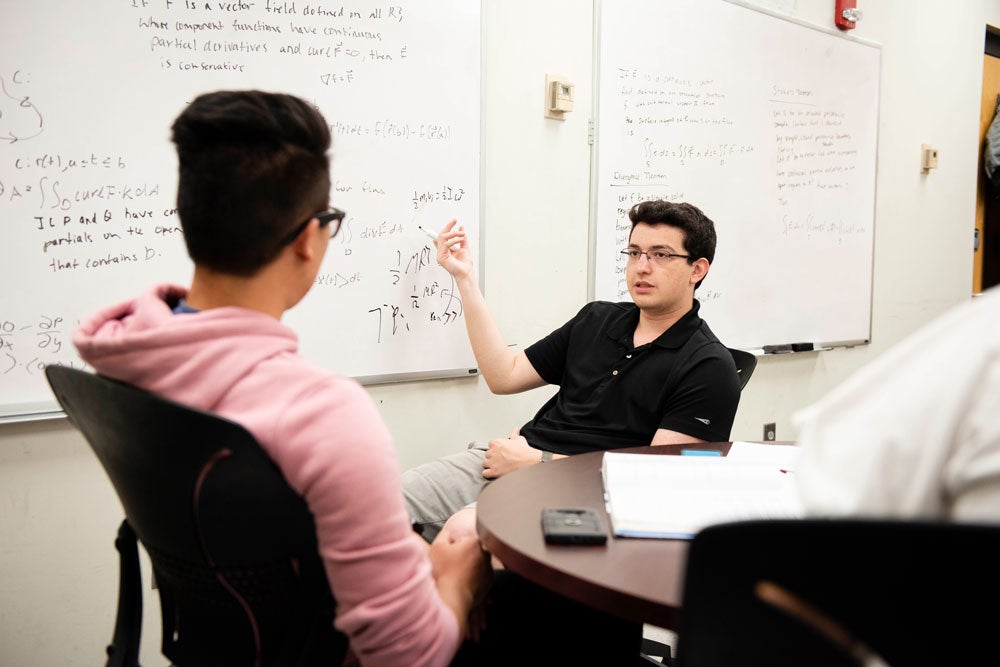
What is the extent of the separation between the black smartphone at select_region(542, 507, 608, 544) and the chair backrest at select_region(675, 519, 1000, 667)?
18.5 inches

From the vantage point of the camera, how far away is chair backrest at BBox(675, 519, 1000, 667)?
0.46 metres

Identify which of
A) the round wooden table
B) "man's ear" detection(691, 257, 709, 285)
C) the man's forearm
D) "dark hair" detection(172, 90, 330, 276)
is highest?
"dark hair" detection(172, 90, 330, 276)

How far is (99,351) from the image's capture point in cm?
83

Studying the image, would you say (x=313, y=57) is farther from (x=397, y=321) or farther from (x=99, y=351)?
(x=99, y=351)

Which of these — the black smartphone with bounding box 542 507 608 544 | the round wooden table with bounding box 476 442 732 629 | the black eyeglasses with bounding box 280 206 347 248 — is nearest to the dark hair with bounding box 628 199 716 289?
the round wooden table with bounding box 476 442 732 629

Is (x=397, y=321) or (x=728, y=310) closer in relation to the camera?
(x=397, y=321)

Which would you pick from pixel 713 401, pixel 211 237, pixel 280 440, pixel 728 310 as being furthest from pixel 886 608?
pixel 728 310

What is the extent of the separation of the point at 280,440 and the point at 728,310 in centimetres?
261

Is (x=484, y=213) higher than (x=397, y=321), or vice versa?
(x=484, y=213)

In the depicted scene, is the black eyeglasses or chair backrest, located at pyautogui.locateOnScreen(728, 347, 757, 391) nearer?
the black eyeglasses

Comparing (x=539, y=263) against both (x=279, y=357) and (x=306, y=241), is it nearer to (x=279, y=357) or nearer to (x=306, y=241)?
(x=306, y=241)

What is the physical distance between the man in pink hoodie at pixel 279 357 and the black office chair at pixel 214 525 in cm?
3

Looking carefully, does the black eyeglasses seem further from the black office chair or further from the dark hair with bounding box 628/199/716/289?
the dark hair with bounding box 628/199/716/289

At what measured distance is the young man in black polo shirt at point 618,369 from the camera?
1.88m
